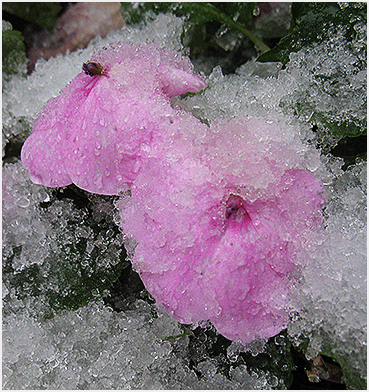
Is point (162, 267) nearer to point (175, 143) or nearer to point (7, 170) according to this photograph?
point (175, 143)

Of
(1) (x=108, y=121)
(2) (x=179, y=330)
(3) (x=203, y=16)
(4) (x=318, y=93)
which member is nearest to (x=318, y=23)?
(4) (x=318, y=93)

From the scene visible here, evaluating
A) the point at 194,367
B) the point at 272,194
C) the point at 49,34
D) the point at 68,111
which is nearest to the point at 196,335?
the point at 194,367

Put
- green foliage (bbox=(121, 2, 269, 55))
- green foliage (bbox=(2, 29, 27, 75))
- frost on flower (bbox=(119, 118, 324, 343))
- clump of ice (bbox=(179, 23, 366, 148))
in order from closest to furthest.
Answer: frost on flower (bbox=(119, 118, 324, 343))
clump of ice (bbox=(179, 23, 366, 148))
green foliage (bbox=(121, 2, 269, 55))
green foliage (bbox=(2, 29, 27, 75))

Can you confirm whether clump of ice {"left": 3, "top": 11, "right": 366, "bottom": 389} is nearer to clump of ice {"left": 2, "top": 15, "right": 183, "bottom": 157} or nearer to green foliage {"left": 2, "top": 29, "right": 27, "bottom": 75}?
clump of ice {"left": 2, "top": 15, "right": 183, "bottom": 157}

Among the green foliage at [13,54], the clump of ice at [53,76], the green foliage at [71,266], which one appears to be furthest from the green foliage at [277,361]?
the green foliage at [13,54]

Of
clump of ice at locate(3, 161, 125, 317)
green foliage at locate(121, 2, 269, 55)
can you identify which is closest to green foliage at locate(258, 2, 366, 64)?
green foliage at locate(121, 2, 269, 55)

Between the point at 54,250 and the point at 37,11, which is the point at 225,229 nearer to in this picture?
the point at 54,250
